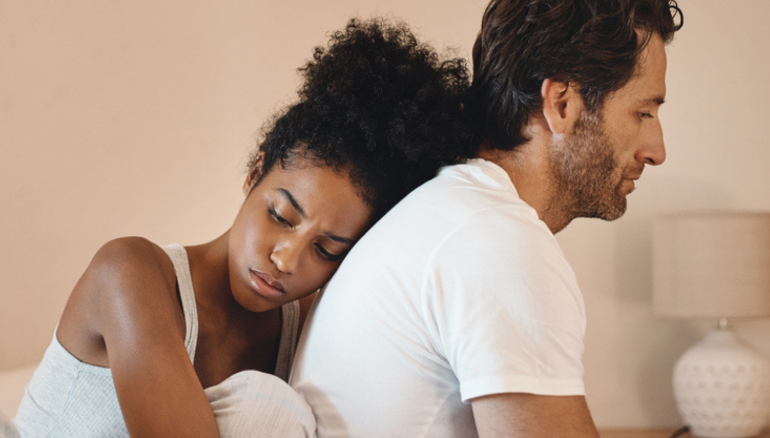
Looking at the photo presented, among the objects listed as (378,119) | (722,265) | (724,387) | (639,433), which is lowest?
(639,433)

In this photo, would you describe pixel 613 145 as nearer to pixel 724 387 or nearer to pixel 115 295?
pixel 115 295

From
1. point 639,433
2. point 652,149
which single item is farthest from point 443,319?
point 639,433

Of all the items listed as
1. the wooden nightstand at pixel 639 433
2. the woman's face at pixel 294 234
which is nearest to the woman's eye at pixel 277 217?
the woman's face at pixel 294 234

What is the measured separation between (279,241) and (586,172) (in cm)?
51

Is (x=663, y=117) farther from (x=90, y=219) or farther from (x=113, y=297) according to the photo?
(x=113, y=297)

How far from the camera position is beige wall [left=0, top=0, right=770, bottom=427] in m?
2.50

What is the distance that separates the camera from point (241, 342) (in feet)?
3.95

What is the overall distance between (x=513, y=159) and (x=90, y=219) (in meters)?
1.84

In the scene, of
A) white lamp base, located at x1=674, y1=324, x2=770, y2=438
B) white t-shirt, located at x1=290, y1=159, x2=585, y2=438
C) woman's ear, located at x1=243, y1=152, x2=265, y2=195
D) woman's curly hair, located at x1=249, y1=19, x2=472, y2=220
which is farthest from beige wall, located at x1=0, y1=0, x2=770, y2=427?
white t-shirt, located at x1=290, y1=159, x2=585, y2=438

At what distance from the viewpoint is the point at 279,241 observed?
1089mm

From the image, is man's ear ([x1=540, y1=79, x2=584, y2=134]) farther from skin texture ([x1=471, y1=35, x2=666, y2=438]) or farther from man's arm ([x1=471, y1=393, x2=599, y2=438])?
man's arm ([x1=471, y1=393, x2=599, y2=438])

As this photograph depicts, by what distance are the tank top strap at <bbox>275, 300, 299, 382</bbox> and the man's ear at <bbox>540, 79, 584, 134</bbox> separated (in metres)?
0.55

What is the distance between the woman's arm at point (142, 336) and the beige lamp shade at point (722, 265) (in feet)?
6.10

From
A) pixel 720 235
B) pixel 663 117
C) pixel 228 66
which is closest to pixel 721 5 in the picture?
pixel 663 117
